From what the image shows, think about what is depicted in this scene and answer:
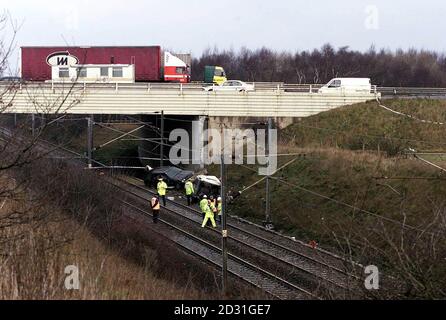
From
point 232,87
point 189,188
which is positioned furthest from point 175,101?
point 189,188

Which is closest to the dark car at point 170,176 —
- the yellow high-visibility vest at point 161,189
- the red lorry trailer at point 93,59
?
the yellow high-visibility vest at point 161,189

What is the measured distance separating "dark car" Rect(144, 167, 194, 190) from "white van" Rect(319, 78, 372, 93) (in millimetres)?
10166

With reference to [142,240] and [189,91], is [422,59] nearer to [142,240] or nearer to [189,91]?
[189,91]

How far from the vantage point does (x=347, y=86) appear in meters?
36.2

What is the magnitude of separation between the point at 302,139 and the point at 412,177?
1103 cm

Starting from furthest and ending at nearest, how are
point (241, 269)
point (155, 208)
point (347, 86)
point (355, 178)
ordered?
point (347, 86) < point (355, 178) < point (155, 208) < point (241, 269)

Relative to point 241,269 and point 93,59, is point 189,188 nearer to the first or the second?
point 241,269

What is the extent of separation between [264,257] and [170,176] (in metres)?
13.9

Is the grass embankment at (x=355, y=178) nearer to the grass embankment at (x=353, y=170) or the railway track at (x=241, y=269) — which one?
the grass embankment at (x=353, y=170)

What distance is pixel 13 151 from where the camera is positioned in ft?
30.1

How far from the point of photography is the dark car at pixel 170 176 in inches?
1232

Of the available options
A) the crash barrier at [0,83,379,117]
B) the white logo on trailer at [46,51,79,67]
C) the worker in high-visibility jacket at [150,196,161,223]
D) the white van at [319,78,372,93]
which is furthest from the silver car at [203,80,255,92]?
the worker in high-visibility jacket at [150,196,161,223]

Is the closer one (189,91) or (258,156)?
(258,156)
